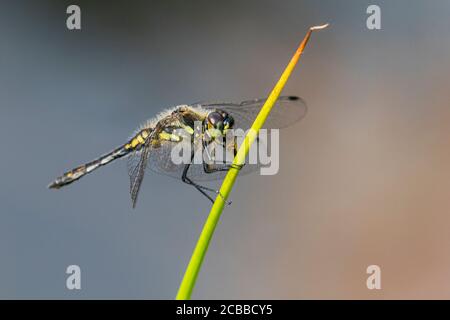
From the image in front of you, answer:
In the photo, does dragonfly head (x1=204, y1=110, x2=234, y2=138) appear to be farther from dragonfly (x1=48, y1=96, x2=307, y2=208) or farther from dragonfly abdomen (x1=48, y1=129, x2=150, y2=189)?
dragonfly abdomen (x1=48, y1=129, x2=150, y2=189)

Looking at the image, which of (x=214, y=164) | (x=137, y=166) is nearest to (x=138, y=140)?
(x=137, y=166)

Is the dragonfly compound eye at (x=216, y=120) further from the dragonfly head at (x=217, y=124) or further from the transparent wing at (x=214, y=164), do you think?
the transparent wing at (x=214, y=164)

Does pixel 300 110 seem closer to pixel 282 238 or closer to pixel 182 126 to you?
pixel 182 126

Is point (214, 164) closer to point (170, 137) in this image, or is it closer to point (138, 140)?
point (170, 137)

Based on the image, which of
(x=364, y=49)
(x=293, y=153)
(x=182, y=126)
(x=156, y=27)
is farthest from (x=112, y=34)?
(x=182, y=126)

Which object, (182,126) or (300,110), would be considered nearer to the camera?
(182,126)

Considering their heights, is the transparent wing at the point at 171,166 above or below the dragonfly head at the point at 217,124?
below

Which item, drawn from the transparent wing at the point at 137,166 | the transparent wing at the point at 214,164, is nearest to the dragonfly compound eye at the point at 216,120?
the transparent wing at the point at 214,164
